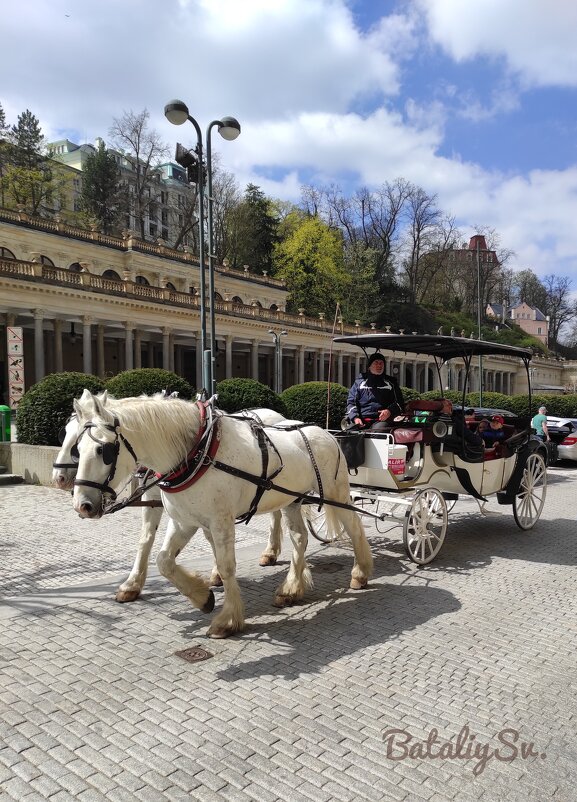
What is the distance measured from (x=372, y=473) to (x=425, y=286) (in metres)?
91.0

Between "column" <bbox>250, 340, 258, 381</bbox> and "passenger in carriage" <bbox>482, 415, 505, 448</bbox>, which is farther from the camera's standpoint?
"column" <bbox>250, 340, 258, 381</bbox>

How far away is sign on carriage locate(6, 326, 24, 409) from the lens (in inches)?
516

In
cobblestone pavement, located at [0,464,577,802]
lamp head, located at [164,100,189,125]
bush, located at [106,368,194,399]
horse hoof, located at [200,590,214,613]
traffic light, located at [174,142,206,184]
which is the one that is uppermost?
lamp head, located at [164,100,189,125]

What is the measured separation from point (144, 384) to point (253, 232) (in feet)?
191

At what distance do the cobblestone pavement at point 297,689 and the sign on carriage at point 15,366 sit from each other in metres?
7.64

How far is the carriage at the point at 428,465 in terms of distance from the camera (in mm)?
6766

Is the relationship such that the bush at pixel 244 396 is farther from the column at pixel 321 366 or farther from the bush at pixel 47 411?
the column at pixel 321 366

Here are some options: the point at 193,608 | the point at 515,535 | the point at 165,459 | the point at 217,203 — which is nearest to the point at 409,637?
the point at 193,608

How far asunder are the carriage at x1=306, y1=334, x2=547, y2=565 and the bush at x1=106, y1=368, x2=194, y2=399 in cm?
623

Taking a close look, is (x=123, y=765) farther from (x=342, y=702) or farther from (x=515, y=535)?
(x=515, y=535)

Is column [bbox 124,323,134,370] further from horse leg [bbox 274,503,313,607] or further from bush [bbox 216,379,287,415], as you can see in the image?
horse leg [bbox 274,503,313,607]

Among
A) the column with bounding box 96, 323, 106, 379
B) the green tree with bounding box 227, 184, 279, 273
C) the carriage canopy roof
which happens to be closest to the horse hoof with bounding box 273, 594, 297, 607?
the carriage canopy roof

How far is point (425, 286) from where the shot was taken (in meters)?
93.4

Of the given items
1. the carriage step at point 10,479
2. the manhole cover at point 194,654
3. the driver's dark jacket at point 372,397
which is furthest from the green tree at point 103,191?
the manhole cover at point 194,654
